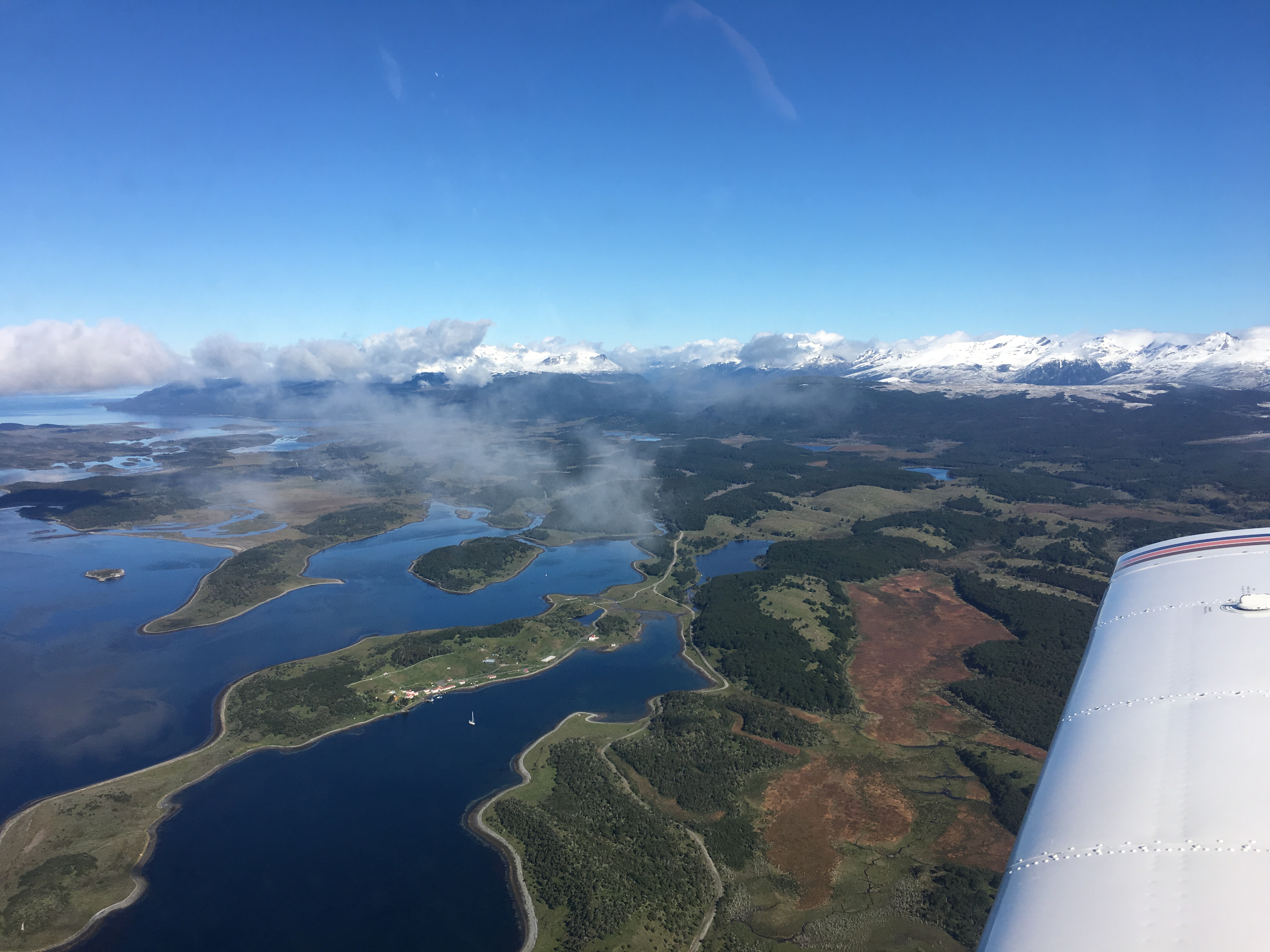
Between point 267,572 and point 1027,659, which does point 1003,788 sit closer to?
point 1027,659

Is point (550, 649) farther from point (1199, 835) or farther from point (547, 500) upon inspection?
point (547, 500)

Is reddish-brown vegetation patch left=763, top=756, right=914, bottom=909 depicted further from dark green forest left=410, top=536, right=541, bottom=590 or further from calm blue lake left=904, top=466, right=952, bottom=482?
calm blue lake left=904, top=466, right=952, bottom=482

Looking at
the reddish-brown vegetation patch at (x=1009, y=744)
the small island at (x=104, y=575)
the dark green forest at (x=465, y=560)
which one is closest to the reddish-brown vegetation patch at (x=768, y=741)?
the reddish-brown vegetation patch at (x=1009, y=744)

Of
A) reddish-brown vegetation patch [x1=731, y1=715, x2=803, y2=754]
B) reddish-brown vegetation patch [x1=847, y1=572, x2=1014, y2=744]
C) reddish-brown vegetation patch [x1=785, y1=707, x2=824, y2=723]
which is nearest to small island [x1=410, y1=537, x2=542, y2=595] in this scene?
reddish-brown vegetation patch [x1=731, y1=715, x2=803, y2=754]

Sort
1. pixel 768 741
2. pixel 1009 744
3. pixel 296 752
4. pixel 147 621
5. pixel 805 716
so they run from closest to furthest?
pixel 1009 744
pixel 768 741
pixel 296 752
pixel 805 716
pixel 147 621

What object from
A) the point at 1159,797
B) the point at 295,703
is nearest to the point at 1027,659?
the point at 1159,797

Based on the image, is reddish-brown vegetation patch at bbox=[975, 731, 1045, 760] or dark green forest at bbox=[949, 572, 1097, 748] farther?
dark green forest at bbox=[949, 572, 1097, 748]
